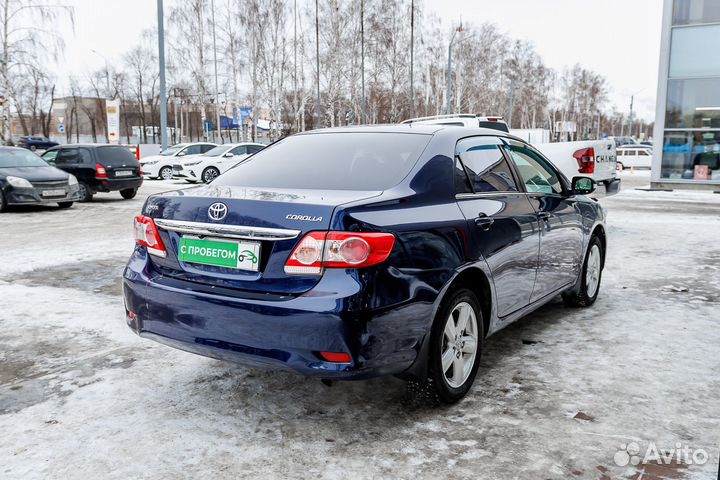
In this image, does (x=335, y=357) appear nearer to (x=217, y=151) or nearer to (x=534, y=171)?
(x=534, y=171)

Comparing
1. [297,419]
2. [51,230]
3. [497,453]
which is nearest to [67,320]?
[297,419]

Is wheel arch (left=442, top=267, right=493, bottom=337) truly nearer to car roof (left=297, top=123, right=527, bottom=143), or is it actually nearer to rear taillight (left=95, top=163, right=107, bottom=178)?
car roof (left=297, top=123, right=527, bottom=143)

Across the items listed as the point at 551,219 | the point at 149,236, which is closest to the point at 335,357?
the point at 149,236

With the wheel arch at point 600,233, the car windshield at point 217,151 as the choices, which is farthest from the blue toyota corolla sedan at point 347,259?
the car windshield at point 217,151

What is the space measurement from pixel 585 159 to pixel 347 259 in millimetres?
8516

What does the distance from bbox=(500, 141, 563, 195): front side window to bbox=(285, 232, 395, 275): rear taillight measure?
1.99 meters

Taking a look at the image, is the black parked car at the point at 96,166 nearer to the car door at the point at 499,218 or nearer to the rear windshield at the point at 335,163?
the rear windshield at the point at 335,163

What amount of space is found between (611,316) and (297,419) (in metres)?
3.16

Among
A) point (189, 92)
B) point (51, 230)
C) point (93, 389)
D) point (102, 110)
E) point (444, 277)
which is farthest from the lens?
point (102, 110)

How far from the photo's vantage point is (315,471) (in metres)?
2.78

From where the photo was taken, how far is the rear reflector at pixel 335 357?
9.30ft

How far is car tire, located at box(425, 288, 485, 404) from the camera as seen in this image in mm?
3246

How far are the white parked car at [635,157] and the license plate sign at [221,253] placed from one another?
125 ft

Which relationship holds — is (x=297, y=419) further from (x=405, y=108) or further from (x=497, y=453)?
(x=405, y=108)
